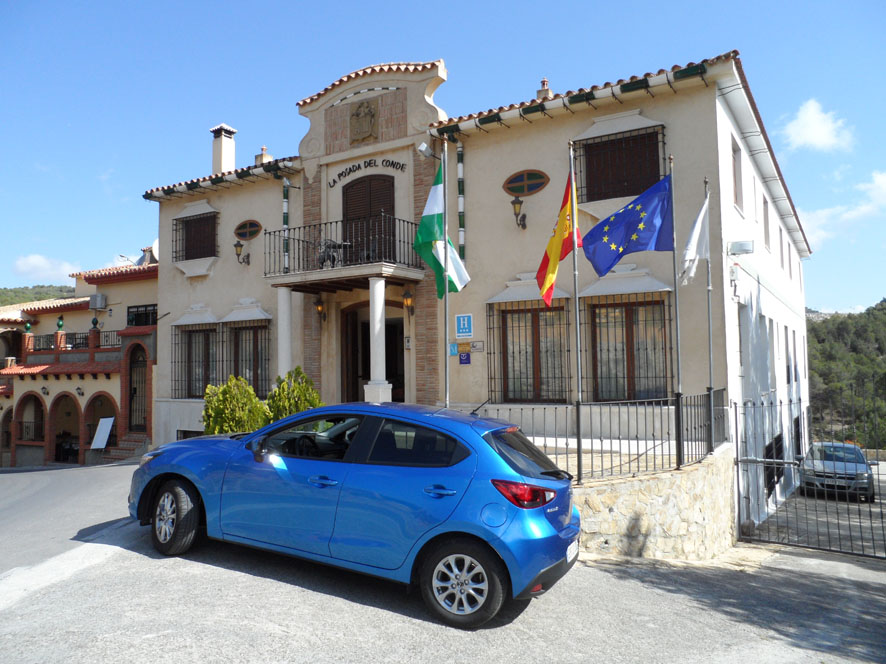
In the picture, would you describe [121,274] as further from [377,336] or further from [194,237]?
[377,336]

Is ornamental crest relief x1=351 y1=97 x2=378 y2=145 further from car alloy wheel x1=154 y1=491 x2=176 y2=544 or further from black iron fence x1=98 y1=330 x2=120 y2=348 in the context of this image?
black iron fence x1=98 y1=330 x2=120 y2=348

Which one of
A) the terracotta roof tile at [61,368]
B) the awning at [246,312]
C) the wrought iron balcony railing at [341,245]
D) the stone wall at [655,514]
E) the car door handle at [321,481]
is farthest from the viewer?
the terracotta roof tile at [61,368]

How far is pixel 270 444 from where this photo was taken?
546 cm

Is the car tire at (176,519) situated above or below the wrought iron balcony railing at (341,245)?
below

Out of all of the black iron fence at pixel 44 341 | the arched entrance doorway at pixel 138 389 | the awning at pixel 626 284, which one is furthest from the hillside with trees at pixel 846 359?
the black iron fence at pixel 44 341

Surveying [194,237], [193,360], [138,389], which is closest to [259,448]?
[193,360]

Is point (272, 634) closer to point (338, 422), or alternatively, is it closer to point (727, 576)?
point (338, 422)

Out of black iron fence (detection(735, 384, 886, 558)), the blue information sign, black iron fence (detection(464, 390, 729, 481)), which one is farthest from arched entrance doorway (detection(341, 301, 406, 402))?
black iron fence (detection(735, 384, 886, 558))

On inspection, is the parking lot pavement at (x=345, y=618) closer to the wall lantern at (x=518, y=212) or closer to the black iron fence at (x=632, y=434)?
the black iron fence at (x=632, y=434)

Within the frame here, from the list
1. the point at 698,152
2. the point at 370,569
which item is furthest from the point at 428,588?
the point at 698,152

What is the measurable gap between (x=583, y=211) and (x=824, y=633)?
790cm

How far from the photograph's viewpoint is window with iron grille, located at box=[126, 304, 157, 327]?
1914 cm

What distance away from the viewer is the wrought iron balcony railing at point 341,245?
13164 mm

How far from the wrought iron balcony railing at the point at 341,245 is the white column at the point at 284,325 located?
53 centimetres
